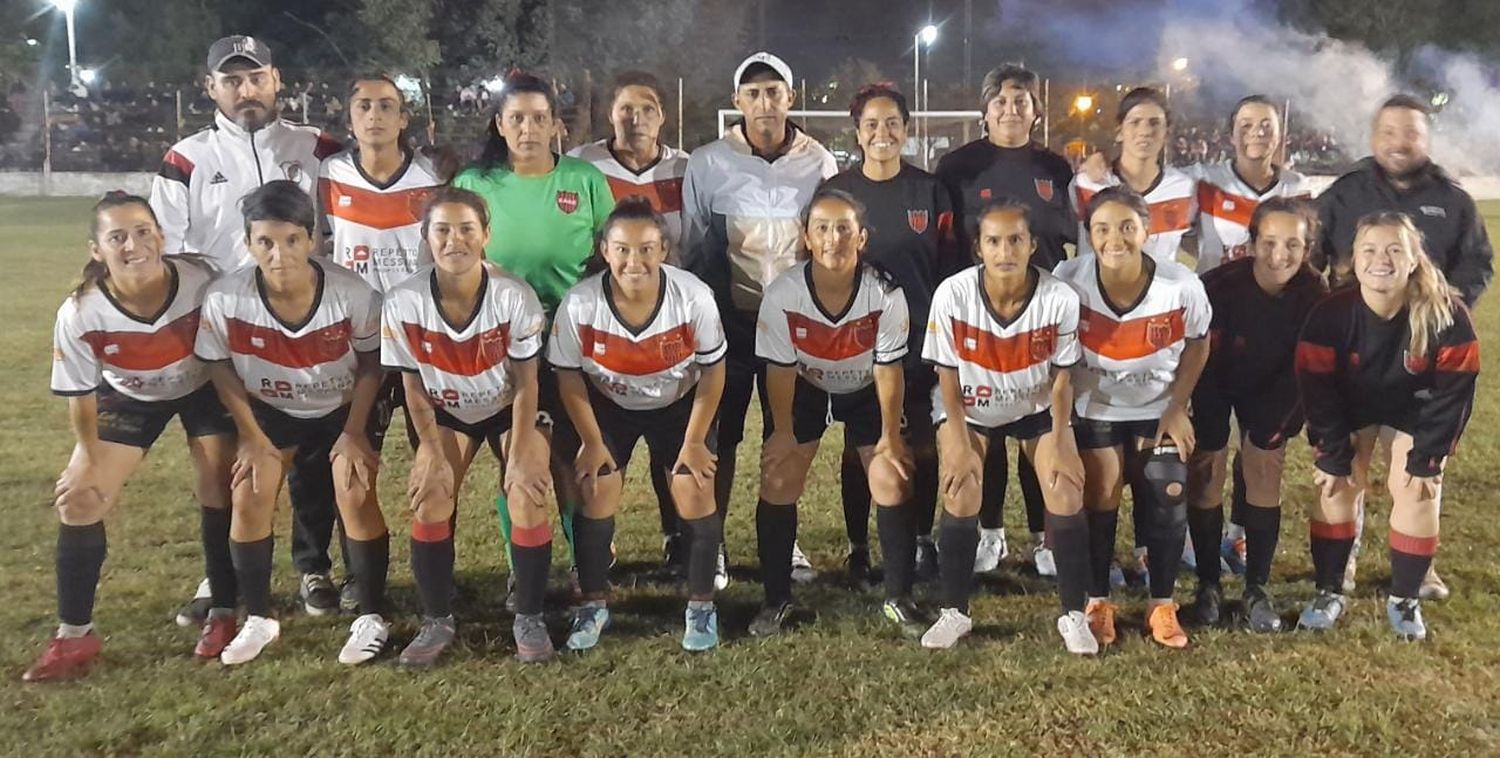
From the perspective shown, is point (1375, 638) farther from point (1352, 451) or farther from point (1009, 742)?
point (1009, 742)

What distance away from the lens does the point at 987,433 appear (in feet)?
11.3

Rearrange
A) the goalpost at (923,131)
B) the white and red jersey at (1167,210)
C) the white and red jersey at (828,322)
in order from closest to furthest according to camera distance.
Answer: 1. the white and red jersey at (828,322)
2. the white and red jersey at (1167,210)
3. the goalpost at (923,131)

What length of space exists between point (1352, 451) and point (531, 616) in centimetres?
252

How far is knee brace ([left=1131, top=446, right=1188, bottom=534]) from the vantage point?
3.31 m

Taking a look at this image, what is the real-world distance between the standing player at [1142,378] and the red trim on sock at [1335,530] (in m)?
0.50

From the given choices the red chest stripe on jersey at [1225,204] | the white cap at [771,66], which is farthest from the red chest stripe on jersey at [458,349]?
the red chest stripe on jersey at [1225,204]

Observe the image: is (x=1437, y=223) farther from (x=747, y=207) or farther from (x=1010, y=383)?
(x=747, y=207)

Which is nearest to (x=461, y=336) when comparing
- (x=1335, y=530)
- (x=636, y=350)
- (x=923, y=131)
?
(x=636, y=350)

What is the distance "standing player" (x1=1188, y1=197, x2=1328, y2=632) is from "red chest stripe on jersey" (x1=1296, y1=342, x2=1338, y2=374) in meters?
0.12

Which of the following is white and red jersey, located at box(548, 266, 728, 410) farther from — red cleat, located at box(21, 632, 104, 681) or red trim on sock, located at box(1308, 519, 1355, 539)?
red trim on sock, located at box(1308, 519, 1355, 539)

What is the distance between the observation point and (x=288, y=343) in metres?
3.30

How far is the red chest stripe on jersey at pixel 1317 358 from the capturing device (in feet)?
10.8

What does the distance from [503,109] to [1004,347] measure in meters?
1.68

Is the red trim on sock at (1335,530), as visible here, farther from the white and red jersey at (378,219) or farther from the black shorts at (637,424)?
the white and red jersey at (378,219)
